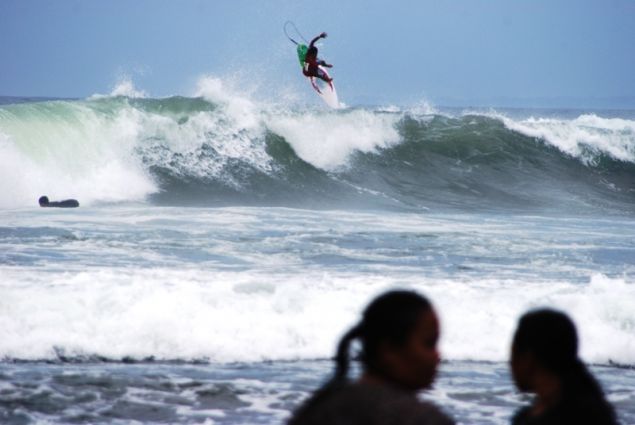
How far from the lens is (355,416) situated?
185cm

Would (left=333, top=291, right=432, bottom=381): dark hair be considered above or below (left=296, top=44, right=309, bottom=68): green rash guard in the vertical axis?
below

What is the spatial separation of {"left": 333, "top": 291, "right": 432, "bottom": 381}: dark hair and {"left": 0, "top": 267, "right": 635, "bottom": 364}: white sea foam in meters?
6.34

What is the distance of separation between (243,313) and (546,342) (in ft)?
23.0

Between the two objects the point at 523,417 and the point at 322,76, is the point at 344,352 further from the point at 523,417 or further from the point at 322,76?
the point at 322,76

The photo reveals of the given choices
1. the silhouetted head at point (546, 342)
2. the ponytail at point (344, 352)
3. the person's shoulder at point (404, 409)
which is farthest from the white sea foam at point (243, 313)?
the person's shoulder at point (404, 409)

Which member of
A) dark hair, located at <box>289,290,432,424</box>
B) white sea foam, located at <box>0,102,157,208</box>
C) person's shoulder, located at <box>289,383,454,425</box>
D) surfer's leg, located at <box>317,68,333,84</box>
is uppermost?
surfer's leg, located at <box>317,68,333,84</box>

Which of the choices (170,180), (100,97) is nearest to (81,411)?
(170,180)

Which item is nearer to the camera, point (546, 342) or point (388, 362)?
point (388, 362)

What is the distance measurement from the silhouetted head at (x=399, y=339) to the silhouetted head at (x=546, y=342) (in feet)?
1.58

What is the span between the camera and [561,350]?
93.1 inches

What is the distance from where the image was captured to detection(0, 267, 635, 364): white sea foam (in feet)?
27.7

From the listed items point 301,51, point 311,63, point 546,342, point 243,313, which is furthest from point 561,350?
point 301,51

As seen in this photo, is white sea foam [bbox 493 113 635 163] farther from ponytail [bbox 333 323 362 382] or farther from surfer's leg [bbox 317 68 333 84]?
ponytail [bbox 333 323 362 382]

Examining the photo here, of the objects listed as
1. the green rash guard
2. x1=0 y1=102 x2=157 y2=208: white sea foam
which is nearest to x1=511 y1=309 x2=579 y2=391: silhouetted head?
the green rash guard
